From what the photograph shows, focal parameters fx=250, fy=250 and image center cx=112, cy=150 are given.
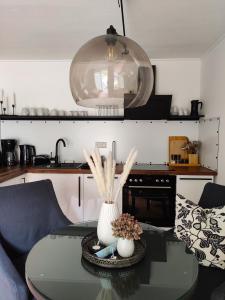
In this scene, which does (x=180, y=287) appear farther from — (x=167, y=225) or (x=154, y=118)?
(x=154, y=118)

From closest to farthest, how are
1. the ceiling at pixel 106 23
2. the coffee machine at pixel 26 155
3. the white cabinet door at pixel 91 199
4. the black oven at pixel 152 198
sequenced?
the ceiling at pixel 106 23
the black oven at pixel 152 198
the white cabinet door at pixel 91 199
the coffee machine at pixel 26 155

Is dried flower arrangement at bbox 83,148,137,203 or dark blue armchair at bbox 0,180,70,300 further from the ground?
dried flower arrangement at bbox 83,148,137,203

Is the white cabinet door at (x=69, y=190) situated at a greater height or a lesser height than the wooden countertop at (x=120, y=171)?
lesser

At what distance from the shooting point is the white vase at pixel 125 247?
4.00 feet

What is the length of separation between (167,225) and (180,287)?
6.68 ft

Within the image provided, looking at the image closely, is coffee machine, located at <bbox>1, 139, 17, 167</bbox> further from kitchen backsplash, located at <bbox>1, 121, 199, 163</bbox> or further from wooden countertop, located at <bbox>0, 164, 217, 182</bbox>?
wooden countertop, located at <bbox>0, 164, 217, 182</bbox>

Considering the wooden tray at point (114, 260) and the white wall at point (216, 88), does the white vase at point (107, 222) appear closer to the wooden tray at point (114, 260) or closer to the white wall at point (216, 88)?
the wooden tray at point (114, 260)

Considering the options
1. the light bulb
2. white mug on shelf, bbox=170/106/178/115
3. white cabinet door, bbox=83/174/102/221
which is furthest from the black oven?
the light bulb

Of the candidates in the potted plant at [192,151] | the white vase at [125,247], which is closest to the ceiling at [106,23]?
the potted plant at [192,151]

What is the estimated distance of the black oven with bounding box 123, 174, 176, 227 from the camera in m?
3.01

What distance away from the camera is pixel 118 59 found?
1.09 metres

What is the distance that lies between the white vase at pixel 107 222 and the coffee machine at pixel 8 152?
2398 millimetres

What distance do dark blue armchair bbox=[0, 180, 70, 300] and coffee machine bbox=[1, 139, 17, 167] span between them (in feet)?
4.94

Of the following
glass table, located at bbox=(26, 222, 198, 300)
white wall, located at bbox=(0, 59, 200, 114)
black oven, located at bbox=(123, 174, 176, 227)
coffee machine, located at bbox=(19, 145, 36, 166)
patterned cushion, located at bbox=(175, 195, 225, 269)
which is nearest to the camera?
glass table, located at bbox=(26, 222, 198, 300)
